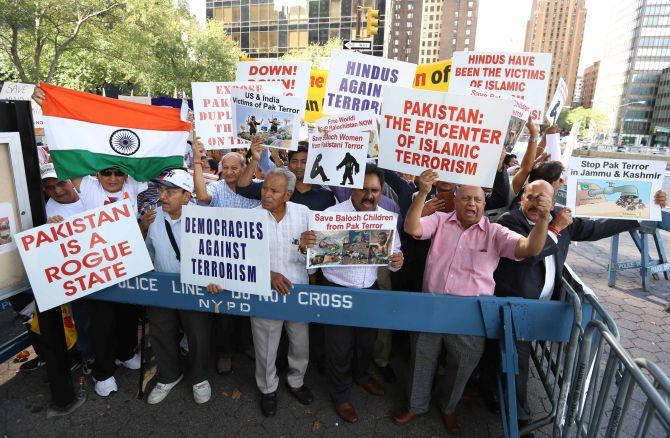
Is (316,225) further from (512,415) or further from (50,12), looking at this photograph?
(50,12)

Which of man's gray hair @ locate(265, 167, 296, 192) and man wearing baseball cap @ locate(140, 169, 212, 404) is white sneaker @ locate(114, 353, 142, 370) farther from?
man's gray hair @ locate(265, 167, 296, 192)

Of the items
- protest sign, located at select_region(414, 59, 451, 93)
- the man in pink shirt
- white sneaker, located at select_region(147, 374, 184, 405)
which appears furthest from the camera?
protest sign, located at select_region(414, 59, 451, 93)

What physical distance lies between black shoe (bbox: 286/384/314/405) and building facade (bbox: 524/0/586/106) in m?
175

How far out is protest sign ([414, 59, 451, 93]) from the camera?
5.03 meters

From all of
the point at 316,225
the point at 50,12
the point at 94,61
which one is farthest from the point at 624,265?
the point at 94,61

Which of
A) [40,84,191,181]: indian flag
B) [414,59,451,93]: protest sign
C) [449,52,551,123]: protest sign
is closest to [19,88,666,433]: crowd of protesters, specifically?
[40,84,191,181]: indian flag

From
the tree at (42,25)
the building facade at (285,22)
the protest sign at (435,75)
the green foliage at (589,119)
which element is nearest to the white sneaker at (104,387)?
the protest sign at (435,75)

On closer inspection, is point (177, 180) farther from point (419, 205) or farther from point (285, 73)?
point (285, 73)

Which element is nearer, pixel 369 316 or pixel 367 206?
pixel 369 316

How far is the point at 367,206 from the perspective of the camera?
329cm

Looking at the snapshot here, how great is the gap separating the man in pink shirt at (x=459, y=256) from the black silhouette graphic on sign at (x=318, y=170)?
87cm

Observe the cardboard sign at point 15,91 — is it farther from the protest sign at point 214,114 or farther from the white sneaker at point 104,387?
the white sneaker at point 104,387

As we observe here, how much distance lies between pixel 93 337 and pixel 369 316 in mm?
2403

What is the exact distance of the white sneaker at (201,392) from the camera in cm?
351
